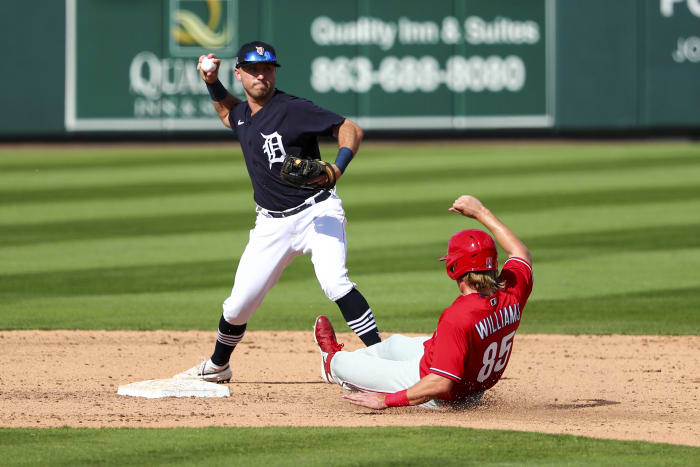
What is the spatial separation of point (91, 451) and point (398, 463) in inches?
51.9

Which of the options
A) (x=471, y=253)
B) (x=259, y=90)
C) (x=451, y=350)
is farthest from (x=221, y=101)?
(x=451, y=350)

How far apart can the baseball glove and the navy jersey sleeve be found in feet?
1.01

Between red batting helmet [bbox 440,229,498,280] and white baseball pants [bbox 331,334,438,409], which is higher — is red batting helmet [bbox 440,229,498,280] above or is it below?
above

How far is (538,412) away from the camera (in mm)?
6176

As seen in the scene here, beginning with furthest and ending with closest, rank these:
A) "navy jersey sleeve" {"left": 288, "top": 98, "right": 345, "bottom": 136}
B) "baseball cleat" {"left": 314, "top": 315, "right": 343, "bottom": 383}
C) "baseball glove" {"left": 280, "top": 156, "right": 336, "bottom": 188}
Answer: "baseball cleat" {"left": 314, "top": 315, "right": 343, "bottom": 383} < "navy jersey sleeve" {"left": 288, "top": 98, "right": 345, "bottom": 136} < "baseball glove" {"left": 280, "top": 156, "right": 336, "bottom": 188}

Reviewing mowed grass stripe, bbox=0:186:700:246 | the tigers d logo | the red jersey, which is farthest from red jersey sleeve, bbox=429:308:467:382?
the tigers d logo

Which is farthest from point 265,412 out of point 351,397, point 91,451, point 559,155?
point 559,155

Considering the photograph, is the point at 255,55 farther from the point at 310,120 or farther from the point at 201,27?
the point at 201,27

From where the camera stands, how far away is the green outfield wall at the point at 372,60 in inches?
877

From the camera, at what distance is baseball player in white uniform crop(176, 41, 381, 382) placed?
6.50 meters

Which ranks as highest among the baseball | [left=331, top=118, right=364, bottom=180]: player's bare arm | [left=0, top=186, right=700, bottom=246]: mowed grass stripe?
the baseball

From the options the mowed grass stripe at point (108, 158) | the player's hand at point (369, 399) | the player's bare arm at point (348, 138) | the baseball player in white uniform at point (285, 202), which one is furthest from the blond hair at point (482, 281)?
the mowed grass stripe at point (108, 158)

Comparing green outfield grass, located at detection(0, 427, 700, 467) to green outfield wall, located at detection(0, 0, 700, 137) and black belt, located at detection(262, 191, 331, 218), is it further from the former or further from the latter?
green outfield wall, located at detection(0, 0, 700, 137)

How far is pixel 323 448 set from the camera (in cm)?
518
